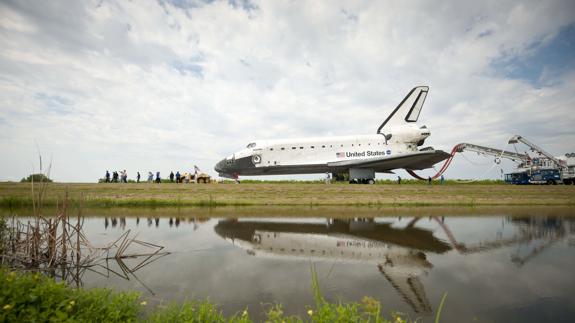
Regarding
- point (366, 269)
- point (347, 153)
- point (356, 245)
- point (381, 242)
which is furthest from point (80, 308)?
point (347, 153)

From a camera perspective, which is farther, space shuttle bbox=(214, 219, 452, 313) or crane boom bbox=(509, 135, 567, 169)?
crane boom bbox=(509, 135, 567, 169)

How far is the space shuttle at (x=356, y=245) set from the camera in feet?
14.3

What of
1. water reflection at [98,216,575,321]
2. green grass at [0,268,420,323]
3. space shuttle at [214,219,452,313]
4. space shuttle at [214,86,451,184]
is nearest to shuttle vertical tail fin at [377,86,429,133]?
space shuttle at [214,86,451,184]

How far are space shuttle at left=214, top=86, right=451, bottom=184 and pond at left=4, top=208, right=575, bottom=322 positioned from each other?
15666mm

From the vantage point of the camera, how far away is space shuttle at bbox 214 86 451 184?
2425 cm

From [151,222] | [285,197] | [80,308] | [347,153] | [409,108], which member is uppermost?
[409,108]

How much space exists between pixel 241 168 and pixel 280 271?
841 inches

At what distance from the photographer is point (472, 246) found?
6453 millimetres

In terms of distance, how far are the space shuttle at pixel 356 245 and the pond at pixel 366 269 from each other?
23mm

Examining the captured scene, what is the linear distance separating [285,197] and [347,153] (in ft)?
33.7

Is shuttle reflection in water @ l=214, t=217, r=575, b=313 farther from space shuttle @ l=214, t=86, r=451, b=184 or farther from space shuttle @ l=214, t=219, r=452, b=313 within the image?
space shuttle @ l=214, t=86, r=451, b=184

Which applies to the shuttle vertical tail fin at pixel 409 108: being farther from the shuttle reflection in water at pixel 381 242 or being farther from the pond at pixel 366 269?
the pond at pixel 366 269

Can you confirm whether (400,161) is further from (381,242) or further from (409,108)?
(381,242)

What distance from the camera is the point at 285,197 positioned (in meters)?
16.5
